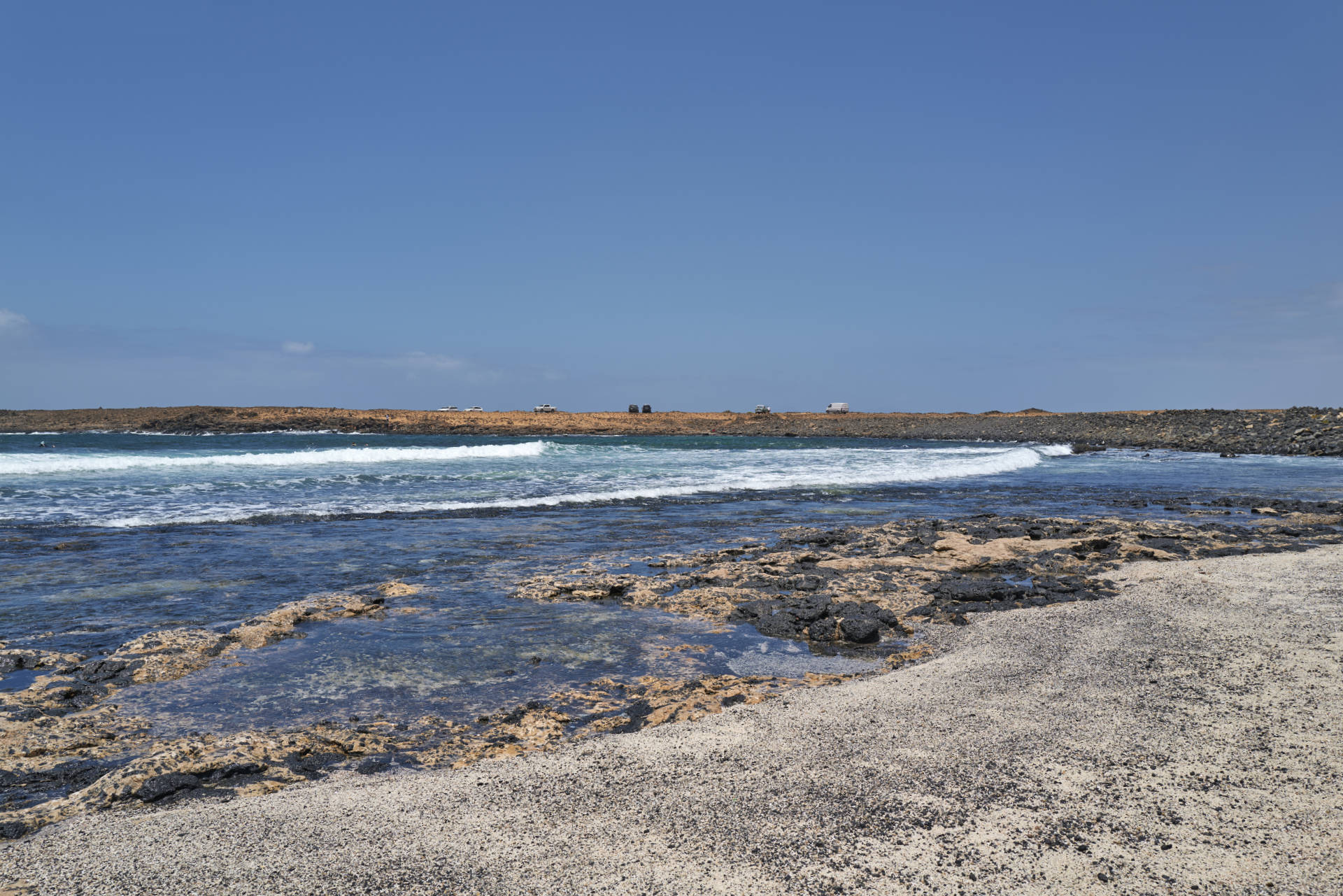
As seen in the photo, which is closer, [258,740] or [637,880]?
[637,880]

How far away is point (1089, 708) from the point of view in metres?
4.61

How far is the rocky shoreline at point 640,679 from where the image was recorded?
420 cm

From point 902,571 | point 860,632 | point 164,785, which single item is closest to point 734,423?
point 902,571

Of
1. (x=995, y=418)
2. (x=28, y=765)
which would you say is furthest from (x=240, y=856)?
(x=995, y=418)

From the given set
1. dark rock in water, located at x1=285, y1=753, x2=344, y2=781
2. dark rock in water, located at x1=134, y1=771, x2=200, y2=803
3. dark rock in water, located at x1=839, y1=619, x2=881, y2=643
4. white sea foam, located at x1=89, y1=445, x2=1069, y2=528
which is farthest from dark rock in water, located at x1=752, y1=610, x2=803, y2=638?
white sea foam, located at x1=89, y1=445, x2=1069, y2=528

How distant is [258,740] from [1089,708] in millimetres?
5071

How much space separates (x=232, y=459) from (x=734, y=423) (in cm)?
4503

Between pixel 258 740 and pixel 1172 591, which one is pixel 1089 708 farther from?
pixel 258 740

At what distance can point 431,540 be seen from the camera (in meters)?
12.0

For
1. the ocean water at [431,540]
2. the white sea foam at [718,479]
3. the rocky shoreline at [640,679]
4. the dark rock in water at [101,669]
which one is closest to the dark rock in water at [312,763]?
the rocky shoreline at [640,679]

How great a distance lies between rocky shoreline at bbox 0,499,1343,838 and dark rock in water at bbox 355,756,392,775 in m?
0.01

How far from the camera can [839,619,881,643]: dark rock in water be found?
22.0ft

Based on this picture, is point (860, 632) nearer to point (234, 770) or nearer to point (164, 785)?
point (234, 770)

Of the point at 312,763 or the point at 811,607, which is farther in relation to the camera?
the point at 811,607
